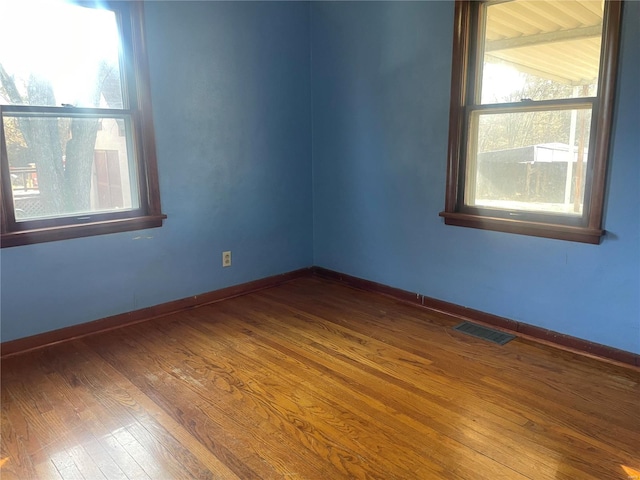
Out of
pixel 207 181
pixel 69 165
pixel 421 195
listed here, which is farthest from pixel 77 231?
pixel 421 195

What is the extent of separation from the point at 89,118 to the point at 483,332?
9.10ft

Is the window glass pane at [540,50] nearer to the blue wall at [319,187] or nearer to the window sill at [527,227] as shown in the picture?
the blue wall at [319,187]

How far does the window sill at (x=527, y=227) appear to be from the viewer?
2.49 meters

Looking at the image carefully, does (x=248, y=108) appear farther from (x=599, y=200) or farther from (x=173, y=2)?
(x=599, y=200)

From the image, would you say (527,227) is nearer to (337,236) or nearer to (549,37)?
(549,37)

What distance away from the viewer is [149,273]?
3.09 metres

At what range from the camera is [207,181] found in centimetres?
331

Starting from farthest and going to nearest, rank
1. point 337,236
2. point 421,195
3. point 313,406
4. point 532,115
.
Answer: point 337,236 → point 421,195 → point 532,115 → point 313,406

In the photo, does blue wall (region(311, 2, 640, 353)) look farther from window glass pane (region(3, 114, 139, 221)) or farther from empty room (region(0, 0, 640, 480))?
window glass pane (region(3, 114, 139, 221))

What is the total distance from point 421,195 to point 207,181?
1.56m

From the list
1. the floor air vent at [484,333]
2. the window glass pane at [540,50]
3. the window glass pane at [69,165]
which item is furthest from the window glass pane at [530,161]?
the window glass pane at [69,165]

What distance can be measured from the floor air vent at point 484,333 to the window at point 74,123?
85.8 inches

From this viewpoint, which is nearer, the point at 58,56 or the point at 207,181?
the point at 58,56

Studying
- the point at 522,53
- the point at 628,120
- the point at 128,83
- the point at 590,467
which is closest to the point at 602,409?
the point at 590,467
